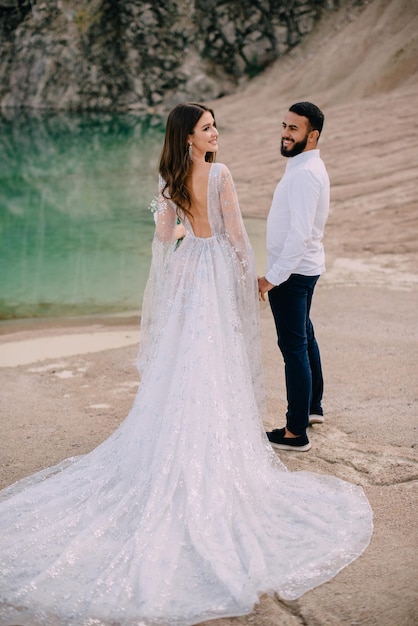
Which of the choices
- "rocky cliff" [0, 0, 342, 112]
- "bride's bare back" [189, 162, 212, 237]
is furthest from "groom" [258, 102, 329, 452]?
"rocky cliff" [0, 0, 342, 112]

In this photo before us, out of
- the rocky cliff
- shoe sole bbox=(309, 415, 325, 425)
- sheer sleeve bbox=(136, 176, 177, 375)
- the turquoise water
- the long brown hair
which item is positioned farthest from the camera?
the rocky cliff

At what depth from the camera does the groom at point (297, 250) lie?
13.2 feet

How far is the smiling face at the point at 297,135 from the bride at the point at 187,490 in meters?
0.51

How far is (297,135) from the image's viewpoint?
13.4 feet

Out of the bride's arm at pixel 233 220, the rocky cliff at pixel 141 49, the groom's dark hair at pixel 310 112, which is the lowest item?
the bride's arm at pixel 233 220

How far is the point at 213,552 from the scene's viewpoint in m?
3.19

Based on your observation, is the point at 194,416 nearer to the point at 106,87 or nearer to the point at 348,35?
the point at 348,35

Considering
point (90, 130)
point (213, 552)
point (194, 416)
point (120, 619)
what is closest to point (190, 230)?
point (194, 416)

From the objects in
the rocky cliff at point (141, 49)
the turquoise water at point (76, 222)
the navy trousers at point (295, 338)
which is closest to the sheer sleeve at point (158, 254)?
the navy trousers at point (295, 338)

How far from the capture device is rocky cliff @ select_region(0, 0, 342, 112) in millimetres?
28469

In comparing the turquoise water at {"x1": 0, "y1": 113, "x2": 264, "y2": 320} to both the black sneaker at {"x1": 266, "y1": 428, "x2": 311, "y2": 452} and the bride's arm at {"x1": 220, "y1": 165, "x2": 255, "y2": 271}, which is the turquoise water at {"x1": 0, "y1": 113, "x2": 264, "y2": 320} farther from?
the bride's arm at {"x1": 220, "y1": 165, "x2": 255, "y2": 271}

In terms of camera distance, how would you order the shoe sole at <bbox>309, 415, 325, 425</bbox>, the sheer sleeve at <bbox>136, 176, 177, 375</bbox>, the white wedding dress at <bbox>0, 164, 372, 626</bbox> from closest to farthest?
1. the white wedding dress at <bbox>0, 164, 372, 626</bbox>
2. the sheer sleeve at <bbox>136, 176, 177, 375</bbox>
3. the shoe sole at <bbox>309, 415, 325, 425</bbox>

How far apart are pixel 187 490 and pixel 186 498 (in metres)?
0.03

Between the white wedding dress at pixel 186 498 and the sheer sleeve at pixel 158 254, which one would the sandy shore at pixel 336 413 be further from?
the sheer sleeve at pixel 158 254
